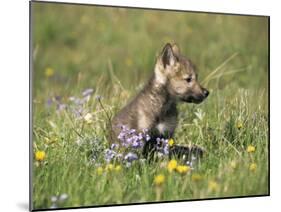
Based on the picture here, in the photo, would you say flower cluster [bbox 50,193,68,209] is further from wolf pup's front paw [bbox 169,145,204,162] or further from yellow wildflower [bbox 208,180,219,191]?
yellow wildflower [bbox 208,180,219,191]

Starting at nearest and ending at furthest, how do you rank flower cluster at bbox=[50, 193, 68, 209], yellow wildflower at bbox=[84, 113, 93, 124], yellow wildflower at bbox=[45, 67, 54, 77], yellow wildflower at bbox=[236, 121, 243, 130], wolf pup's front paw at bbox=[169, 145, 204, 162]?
1. flower cluster at bbox=[50, 193, 68, 209]
2. wolf pup's front paw at bbox=[169, 145, 204, 162]
3. yellow wildflower at bbox=[84, 113, 93, 124]
4. yellow wildflower at bbox=[236, 121, 243, 130]
5. yellow wildflower at bbox=[45, 67, 54, 77]

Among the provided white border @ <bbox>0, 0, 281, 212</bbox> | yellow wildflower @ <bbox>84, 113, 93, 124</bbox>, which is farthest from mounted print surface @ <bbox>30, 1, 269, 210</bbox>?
white border @ <bbox>0, 0, 281, 212</bbox>

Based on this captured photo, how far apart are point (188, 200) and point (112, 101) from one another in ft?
4.08

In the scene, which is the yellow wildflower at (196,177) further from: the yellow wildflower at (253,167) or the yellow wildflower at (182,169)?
the yellow wildflower at (253,167)

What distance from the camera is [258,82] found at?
8.57 metres

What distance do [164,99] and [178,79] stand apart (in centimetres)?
22

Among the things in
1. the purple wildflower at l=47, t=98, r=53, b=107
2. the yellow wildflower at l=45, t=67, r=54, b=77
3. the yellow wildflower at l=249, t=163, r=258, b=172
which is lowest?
the yellow wildflower at l=249, t=163, r=258, b=172

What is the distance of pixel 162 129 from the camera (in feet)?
23.9

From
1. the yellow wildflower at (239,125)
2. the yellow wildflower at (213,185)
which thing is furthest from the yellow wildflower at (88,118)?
the yellow wildflower at (239,125)

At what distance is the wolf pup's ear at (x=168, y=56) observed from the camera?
7.29m

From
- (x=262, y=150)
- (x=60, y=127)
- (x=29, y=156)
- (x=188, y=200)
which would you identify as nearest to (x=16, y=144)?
(x=29, y=156)

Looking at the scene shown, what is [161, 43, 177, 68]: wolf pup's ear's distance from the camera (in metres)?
7.29

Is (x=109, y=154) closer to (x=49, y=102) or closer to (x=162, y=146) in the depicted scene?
(x=162, y=146)

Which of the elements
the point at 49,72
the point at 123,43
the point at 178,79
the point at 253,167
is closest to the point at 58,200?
the point at 178,79
